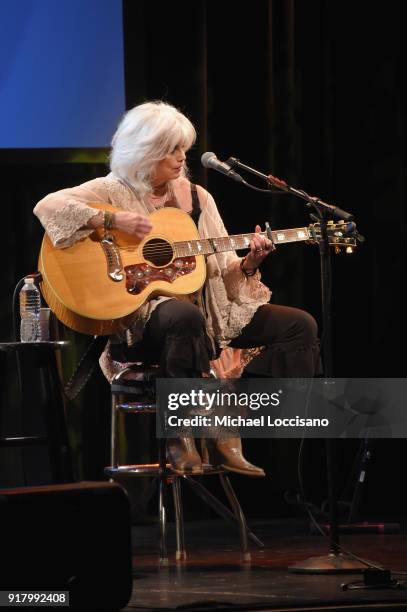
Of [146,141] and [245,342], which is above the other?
[146,141]

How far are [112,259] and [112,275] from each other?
0.05 meters

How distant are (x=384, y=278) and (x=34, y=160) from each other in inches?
58.5

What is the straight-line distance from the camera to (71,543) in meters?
2.05

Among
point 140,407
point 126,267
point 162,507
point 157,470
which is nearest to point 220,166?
point 126,267

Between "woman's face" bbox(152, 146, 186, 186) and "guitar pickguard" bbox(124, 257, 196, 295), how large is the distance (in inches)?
12.4

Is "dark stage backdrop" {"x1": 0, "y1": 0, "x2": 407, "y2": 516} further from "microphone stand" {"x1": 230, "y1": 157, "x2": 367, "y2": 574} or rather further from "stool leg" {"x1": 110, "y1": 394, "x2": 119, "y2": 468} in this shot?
"microphone stand" {"x1": 230, "y1": 157, "x2": 367, "y2": 574}

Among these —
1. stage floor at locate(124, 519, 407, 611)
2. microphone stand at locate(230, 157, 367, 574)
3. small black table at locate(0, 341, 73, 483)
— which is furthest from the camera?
small black table at locate(0, 341, 73, 483)

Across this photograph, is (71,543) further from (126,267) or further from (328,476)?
(126,267)

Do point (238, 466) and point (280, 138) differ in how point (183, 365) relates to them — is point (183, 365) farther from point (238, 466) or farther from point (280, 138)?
point (280, 138)

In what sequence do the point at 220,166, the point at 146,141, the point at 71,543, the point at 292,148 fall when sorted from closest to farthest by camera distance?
1. the point at 71,543
2. the point at 220,166
3. the point at 146,141
4. the point at 292,148

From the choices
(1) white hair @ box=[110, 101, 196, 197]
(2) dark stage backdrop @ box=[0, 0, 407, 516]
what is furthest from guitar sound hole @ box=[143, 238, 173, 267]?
(2) dark stage backdrop @ box=[0, 0, 407, 516]

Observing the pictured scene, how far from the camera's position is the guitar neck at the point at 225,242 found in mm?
3494

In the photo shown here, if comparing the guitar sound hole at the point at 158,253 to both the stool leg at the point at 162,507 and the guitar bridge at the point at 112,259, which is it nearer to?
the guitar bridge at the point at 112,259

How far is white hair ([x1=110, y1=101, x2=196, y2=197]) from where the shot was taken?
357cm
